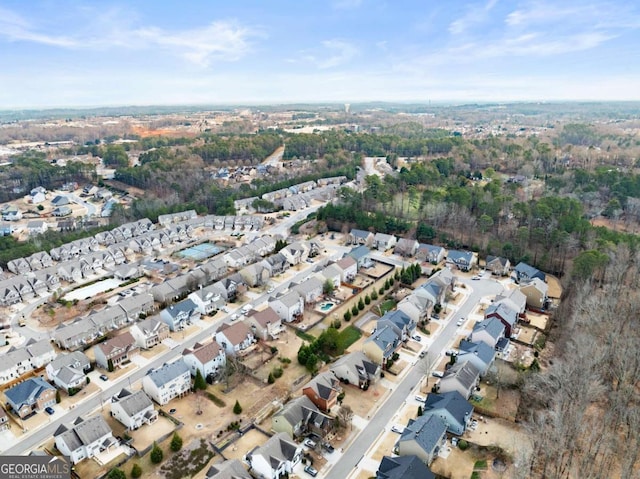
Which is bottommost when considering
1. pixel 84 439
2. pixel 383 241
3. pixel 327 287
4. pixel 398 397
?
pixel 398 397

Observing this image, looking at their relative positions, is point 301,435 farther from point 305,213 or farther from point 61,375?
point 305,213

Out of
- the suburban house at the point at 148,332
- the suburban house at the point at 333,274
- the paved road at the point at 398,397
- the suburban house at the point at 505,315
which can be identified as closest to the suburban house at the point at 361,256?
the suburban house at the point at 333,274

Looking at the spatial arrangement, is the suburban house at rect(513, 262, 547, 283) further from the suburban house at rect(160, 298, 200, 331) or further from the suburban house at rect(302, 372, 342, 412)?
the suburban house at rect(160, 298, 200, 331)

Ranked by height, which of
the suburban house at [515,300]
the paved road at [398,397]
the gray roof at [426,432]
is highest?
the suburban house at [515,300]

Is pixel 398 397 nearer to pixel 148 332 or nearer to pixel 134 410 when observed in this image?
pixel 134 410

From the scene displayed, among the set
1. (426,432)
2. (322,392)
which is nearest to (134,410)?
(322,392)

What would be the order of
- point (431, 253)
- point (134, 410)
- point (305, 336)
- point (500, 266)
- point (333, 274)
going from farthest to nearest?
point (431, 253), point (500, 266), point (333, 274), point (305, 336), point (134, 410)

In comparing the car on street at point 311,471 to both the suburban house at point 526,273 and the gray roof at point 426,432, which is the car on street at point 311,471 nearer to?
the gray roof at point 426,432
